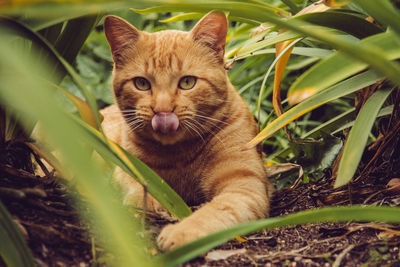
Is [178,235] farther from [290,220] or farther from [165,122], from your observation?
[165,122]

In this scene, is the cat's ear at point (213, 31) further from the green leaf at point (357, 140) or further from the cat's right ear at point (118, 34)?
the green leaf at point (357, 140)

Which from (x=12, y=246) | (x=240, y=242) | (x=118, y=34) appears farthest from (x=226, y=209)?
(x=118, y=34)

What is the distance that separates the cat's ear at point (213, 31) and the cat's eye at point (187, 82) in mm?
152

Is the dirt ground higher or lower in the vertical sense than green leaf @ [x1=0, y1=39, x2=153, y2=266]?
lower

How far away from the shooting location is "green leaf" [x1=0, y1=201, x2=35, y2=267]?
75cm

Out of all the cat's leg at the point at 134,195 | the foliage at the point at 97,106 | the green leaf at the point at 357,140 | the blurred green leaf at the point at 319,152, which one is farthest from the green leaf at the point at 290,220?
the blurred green leaf at the point at 319,152

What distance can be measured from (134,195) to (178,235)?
21.4 inches

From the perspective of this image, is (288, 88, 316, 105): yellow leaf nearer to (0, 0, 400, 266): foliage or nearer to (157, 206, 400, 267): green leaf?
(0, 0, 400, 266): foliage

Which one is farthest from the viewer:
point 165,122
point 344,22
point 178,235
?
point 165,122

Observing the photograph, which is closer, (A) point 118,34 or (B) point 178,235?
(B) point 178,235

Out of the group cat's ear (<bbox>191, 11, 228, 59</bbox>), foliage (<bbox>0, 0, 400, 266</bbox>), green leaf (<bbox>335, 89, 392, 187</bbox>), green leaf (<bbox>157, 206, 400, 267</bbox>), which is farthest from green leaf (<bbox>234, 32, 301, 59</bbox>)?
green leaf (<bbox>157, 206, 400, 267</bbox>)

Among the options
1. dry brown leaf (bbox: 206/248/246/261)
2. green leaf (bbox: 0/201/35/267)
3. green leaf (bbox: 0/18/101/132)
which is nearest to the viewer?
green leaf (bbox: 0/201/35/267)

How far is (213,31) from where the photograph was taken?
1.57 meters

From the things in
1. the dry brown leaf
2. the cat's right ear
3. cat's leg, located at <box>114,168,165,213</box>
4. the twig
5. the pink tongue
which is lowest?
cat's leg, located at <box>114,168,165,213</box>
